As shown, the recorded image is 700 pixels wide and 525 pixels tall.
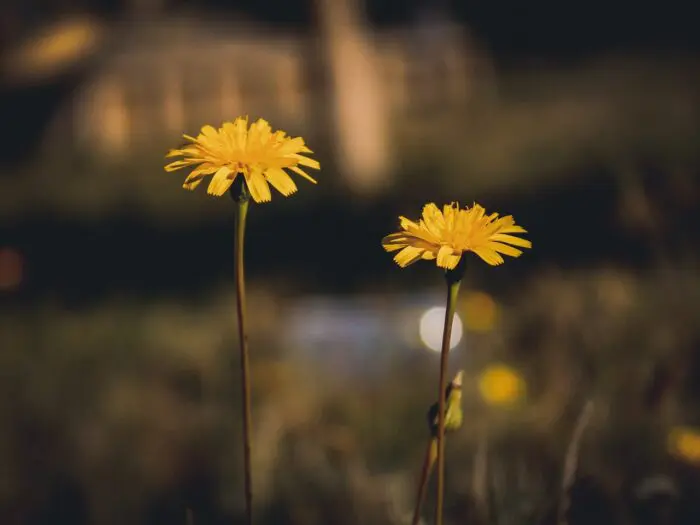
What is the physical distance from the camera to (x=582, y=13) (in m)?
6.70

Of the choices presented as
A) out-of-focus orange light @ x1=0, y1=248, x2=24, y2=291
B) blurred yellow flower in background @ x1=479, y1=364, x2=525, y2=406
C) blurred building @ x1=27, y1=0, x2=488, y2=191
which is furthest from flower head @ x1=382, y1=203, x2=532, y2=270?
blurred building @ x1=27, y1=0, x2=488, y2=191

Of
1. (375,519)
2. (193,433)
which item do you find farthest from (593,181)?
(375,519)

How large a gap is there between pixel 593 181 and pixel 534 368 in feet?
5.14

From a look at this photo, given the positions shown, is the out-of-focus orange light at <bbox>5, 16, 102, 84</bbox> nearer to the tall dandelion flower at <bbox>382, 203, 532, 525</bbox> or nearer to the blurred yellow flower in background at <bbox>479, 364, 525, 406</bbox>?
the blurred yellow flower in background at <bbox>479, 364, 525, 406</bbox>

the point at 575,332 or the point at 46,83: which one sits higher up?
the point at 46,83

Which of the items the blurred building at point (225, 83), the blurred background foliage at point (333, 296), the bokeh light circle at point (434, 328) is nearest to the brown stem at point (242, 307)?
the blurred background foliage at point (333, 296)

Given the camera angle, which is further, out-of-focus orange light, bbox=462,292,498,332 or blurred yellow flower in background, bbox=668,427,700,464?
out-of-focus orange light, bbox=462,292,498,332

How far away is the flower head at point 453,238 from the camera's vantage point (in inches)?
26.4

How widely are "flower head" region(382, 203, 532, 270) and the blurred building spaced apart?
2890mm

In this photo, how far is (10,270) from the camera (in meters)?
2.79

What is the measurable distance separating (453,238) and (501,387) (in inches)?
41.8

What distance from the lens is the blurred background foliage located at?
4.50 feet

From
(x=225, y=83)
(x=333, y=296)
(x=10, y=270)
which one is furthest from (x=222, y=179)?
(x=225, y=83)

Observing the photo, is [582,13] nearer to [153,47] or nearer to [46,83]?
[153,47]
